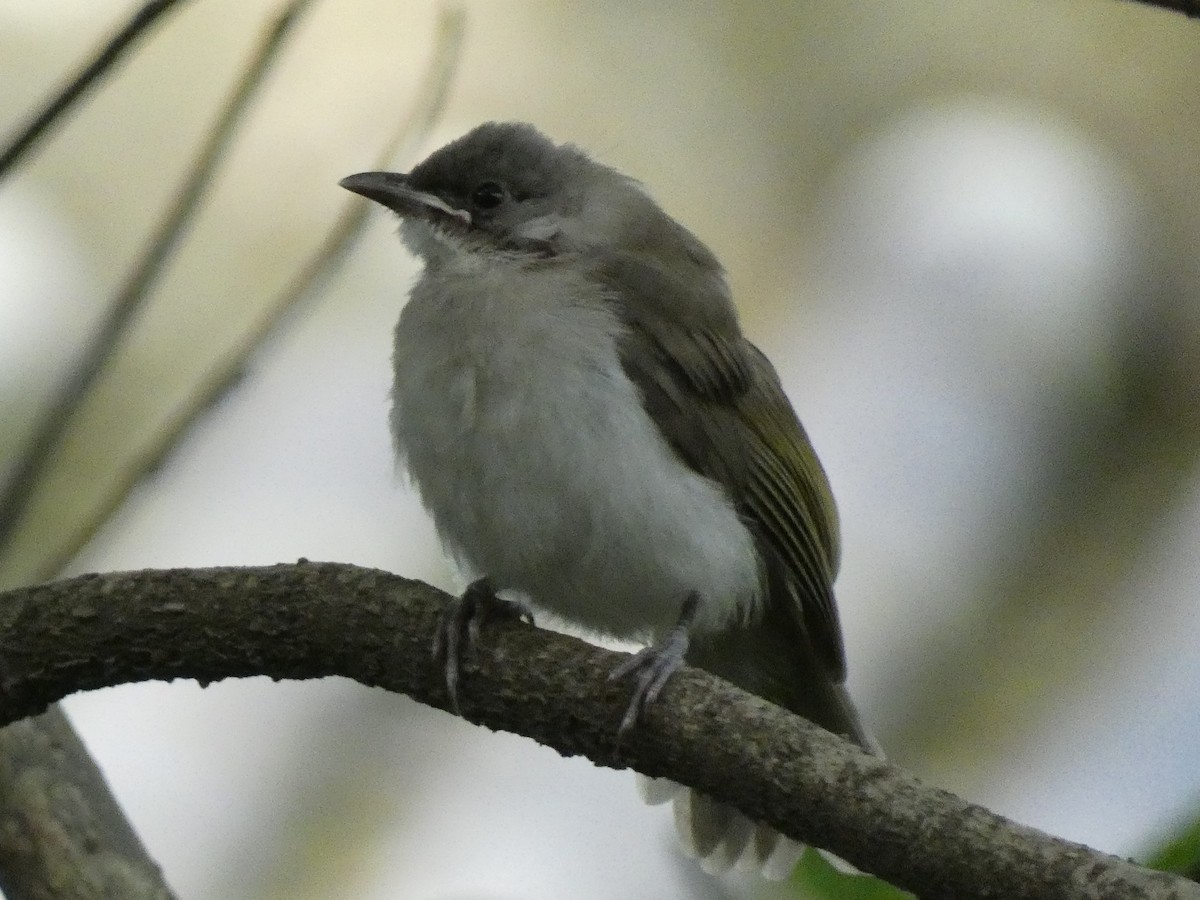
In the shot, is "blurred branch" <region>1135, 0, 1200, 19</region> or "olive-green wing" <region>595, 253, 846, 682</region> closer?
"blurred branch" <region>1135, 0, 1200, 19</region>

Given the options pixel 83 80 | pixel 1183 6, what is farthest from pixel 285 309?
pixel 1183 6

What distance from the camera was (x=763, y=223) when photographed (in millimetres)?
7168

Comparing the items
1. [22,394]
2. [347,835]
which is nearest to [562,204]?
[22,394]

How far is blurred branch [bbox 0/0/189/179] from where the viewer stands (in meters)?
2.72

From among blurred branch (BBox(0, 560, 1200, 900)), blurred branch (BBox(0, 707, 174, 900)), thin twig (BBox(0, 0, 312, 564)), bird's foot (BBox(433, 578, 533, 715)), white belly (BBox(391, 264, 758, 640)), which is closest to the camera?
blurred branch (BBox(0, 560, 1200, 900))

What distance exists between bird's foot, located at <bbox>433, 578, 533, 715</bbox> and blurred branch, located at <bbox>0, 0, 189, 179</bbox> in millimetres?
1152

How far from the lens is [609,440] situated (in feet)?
11.8

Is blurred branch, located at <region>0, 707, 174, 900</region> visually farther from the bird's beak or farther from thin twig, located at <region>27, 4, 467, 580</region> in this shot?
the bird's beak

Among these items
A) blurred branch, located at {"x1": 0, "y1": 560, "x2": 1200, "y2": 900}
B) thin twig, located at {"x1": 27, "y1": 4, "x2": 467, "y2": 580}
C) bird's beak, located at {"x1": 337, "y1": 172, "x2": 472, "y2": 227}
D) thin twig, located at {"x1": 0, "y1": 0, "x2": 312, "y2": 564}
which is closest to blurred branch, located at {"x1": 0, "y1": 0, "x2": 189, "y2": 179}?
thin twig, located at {"x1": 0, "y1": 0, "x2": 312, "y2": 564}

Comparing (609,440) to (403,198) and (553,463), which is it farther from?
(403,198)

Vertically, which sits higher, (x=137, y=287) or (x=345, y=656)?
(x=137, y=287)

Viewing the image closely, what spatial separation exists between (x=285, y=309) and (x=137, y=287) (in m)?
0.53

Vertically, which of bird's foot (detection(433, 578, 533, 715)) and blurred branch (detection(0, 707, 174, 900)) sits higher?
bird's foot (detection(433, 578, 533, 715))

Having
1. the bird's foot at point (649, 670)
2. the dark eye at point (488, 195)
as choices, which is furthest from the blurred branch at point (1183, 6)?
the dark eye at point (488, 195)
